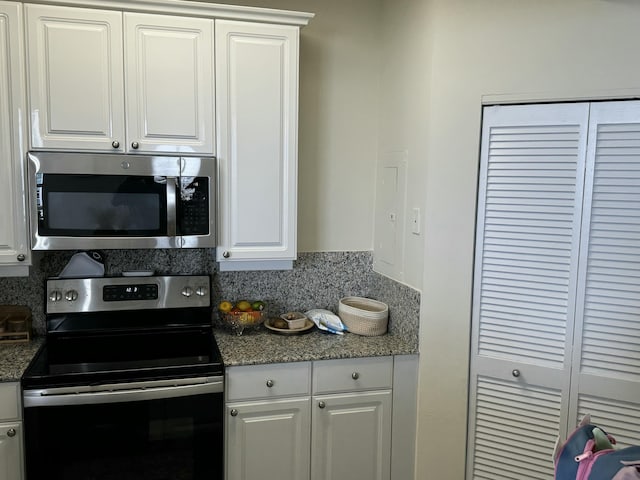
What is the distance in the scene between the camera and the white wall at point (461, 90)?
2043 mm

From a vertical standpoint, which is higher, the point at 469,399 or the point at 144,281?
the point at 144,281

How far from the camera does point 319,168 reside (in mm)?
2828

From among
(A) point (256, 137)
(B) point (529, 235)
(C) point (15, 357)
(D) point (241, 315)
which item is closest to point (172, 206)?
(A) point (256, 137)

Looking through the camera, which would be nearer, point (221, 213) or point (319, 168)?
point (221, 213)

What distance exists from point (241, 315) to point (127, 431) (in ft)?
2.28

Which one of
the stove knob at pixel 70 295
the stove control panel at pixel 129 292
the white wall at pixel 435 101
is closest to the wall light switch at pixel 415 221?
the white wall at pixel 435 101

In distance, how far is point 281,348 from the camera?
2.38 metres

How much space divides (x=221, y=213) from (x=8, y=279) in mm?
1014

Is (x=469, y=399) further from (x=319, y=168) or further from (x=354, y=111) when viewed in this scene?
(x=354, y=111)

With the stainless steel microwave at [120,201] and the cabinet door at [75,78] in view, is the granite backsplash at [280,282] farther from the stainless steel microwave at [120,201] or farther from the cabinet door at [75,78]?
the cabinet door at [75,78]

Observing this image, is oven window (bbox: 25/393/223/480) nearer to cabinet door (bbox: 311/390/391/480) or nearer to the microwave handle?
cabinet door (bbox: 311/390/391/480)

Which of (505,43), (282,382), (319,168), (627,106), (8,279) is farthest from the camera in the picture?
(319,168)

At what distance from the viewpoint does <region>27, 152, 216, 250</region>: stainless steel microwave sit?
2189 millimetres

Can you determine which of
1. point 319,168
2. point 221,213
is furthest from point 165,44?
point 319,168
